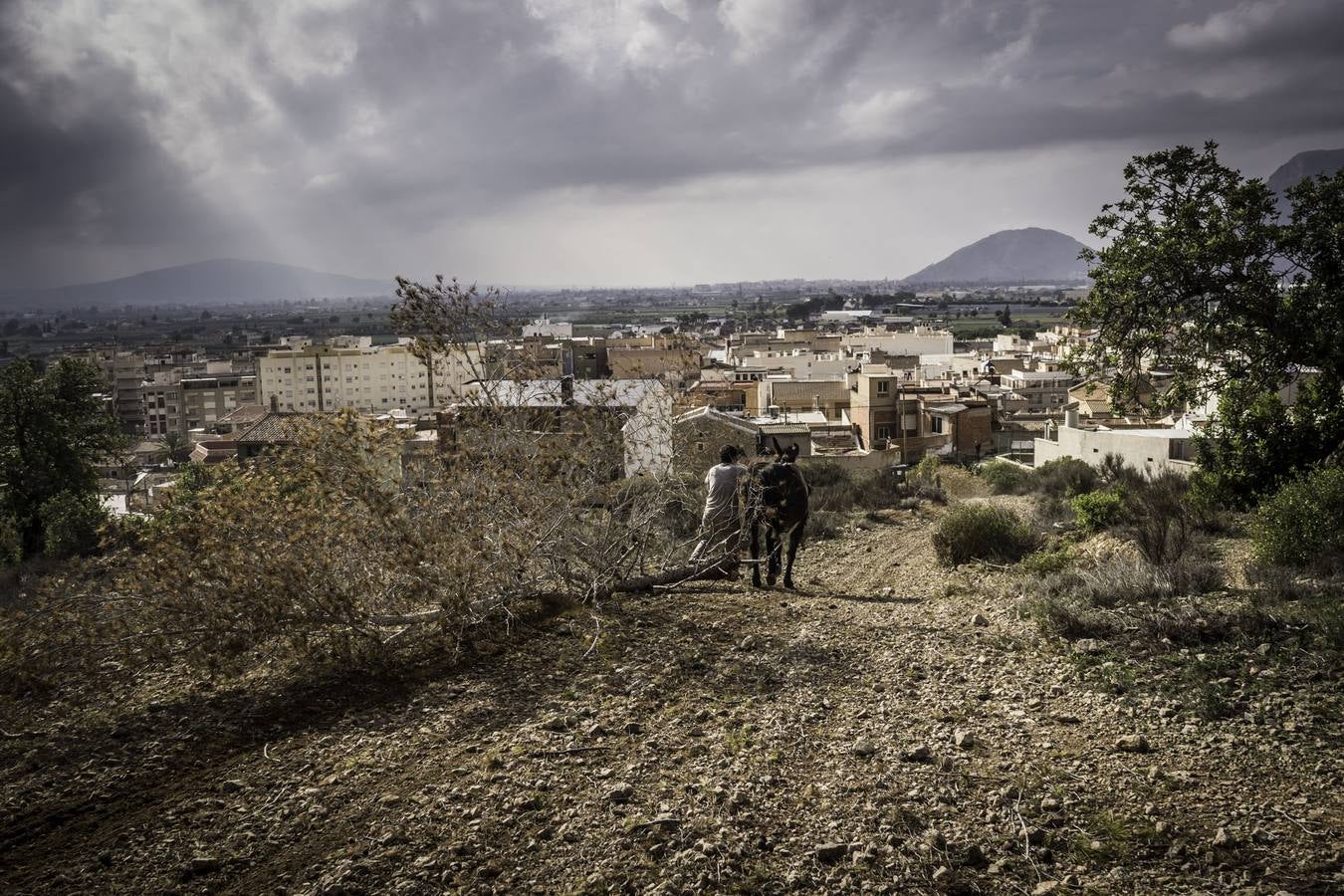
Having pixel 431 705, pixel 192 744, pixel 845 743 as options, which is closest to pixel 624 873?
pixel 845 743

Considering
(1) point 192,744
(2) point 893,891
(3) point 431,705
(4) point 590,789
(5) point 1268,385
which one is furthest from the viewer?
(5) point 1268,385

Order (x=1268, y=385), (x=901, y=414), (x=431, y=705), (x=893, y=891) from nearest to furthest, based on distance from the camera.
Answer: (x=893, y=891) < (x=431, y=705) < (x=1268, y=385) < (x=901, y=414)

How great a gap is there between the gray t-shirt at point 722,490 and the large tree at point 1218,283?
13.0 feet

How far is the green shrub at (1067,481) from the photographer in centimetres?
1619

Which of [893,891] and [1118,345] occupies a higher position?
[1118,345]

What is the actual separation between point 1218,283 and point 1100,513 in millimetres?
3303

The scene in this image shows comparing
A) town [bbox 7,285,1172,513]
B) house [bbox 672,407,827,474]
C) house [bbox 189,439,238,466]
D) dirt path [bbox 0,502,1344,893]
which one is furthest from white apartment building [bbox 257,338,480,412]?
dirt path [bbox 0,502,1344,893]

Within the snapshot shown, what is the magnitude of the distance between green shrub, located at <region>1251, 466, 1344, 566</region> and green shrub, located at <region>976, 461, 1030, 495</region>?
10462 mm

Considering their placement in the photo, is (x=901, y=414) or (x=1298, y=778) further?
(x=901, y=414)

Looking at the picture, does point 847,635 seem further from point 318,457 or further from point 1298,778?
point 318,457

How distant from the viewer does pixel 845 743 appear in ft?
15.3

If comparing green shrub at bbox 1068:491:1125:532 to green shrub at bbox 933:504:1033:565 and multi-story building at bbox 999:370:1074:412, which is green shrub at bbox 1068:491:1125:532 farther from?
multi-story building at bbox 999:370:1074:412

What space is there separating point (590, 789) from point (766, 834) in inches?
33.9

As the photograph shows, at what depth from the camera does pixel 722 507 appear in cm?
827
